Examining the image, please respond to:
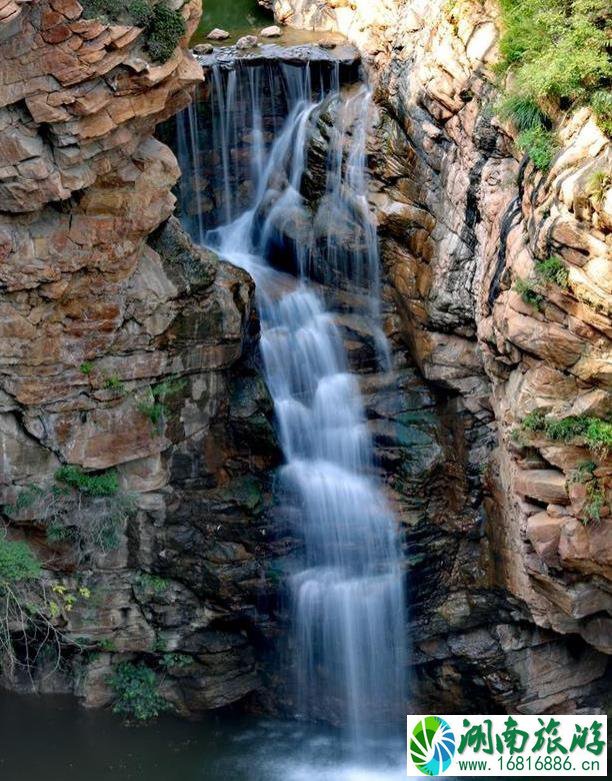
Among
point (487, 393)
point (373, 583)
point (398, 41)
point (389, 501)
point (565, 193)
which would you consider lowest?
point (373, 583)

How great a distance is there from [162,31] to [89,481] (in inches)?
223

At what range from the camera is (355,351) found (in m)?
14.5

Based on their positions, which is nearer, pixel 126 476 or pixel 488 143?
pixel 488 143

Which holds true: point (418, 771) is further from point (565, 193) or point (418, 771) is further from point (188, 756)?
point (565, 193)

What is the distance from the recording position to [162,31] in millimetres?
11203

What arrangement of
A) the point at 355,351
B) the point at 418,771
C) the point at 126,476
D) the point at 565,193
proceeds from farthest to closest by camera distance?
the point at 355,351 → the point at 126,476 → the point at 418,771 → the point at 565,193

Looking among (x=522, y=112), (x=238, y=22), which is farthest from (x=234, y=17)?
(x=522, y=112)

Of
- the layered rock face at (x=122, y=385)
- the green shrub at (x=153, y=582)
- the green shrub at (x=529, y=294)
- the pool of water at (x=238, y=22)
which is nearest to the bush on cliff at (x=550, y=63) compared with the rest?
the green shrub at (x=529, y=294)

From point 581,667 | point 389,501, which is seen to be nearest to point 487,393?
point 389,501

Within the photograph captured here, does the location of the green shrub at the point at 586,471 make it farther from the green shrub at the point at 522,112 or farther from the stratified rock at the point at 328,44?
the stratified rock at the point at 328,44

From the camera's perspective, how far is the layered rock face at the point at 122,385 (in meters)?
11.1

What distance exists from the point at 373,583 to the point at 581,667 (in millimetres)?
3088

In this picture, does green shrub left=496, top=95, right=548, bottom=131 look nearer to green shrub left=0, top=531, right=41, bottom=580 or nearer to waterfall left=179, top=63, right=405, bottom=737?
waterfall left=179, top=63, right=405, bottom=737

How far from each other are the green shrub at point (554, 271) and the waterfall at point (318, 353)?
3.79 meters
